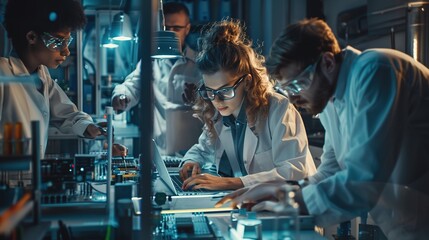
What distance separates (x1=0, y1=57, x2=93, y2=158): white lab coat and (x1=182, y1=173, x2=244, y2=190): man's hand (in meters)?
0.55

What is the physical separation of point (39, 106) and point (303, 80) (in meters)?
1.00

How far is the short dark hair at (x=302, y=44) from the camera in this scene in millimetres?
1414

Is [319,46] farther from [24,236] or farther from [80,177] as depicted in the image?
[24,236]

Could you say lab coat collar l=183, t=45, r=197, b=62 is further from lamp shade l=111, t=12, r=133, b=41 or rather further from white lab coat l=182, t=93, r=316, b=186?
white lab coat l=182, t=93, r=316, b=186

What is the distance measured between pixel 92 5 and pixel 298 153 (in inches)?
79.4

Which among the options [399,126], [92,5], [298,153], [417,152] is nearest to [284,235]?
[399,126]

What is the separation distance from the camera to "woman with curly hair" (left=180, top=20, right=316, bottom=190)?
6.42 ft

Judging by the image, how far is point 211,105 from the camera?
7.49 ft

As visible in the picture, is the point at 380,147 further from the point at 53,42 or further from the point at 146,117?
the point at 53,42

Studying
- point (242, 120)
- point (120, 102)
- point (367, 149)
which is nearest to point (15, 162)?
point (367, 149)

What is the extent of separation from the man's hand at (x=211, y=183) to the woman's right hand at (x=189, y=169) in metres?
0.23

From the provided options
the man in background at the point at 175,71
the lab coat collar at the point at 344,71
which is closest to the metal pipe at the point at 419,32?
the lab coat collar at the point at 344,71

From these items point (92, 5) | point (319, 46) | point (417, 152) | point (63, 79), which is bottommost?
point (417, 152)

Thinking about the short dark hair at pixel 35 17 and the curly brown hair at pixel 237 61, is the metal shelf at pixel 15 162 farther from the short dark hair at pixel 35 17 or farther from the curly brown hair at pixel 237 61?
the curly brown hair at pixel 237 61
